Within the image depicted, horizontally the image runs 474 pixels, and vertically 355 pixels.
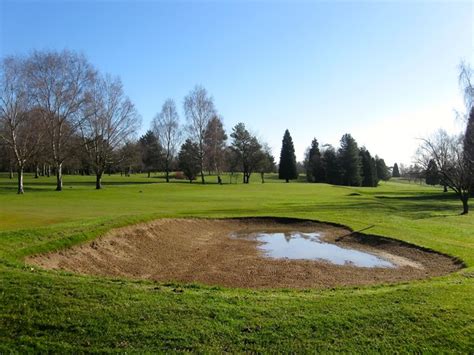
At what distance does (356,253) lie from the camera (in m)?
18.9

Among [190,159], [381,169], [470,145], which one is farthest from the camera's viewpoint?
[381,169]

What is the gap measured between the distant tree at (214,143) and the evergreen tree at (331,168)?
1557 inches

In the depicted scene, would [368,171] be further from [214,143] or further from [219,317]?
[219,317]

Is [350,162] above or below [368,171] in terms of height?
above

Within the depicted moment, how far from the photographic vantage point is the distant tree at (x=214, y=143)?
69625 mm

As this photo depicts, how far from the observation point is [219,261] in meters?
16.8

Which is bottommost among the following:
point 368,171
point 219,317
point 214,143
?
point 219,317

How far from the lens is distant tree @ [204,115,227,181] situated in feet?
228

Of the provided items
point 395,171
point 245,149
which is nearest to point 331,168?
point 245,149

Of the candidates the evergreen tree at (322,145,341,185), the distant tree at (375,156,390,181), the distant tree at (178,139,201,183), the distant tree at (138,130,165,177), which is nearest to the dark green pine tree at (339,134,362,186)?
the evergreen tree at (322,145,341,185)

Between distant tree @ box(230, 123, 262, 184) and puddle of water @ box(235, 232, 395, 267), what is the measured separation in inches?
2496

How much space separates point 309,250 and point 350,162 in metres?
84.3

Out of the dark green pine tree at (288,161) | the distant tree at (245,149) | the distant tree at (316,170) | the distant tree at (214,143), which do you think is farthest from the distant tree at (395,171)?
the distant tree at (214,143)

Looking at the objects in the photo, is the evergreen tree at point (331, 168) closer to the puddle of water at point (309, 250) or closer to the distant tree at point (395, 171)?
the puddle of water at point (309, 250)
